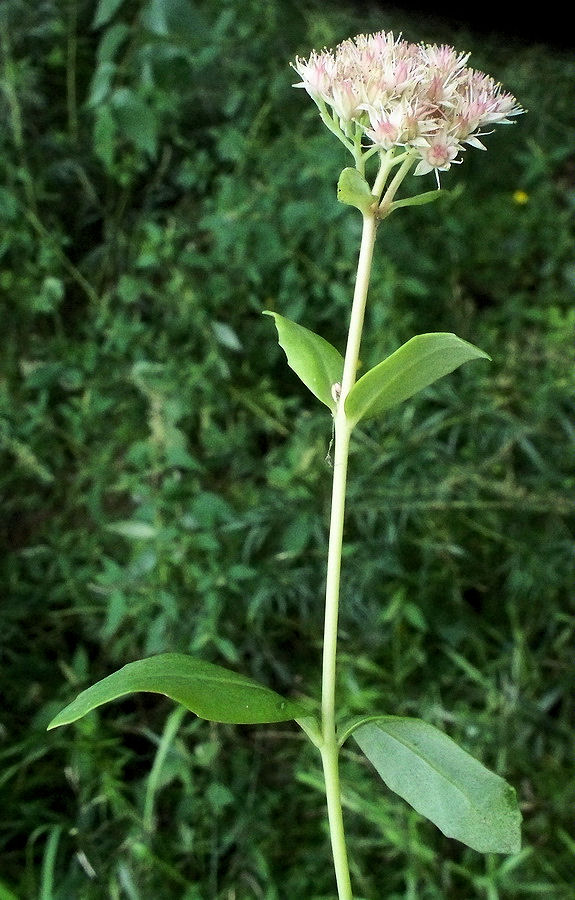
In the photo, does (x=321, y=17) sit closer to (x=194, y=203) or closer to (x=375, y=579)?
(x=194, y=203)

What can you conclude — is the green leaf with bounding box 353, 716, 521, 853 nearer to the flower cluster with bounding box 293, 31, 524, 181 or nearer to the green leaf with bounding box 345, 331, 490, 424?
the green leaf with bounding box 345, 331, 490, 424

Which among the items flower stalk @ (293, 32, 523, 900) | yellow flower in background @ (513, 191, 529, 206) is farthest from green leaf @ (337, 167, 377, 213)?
yellow flower in background @ (513, 191, 529, 206)

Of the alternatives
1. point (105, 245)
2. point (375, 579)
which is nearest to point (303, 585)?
point (375, 579)

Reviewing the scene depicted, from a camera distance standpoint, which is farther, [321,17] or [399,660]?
[321,17]

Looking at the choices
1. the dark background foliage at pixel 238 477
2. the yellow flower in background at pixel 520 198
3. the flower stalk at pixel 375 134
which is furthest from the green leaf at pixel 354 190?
the yellow flower in background at pixel 520 198

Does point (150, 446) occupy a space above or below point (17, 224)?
below
